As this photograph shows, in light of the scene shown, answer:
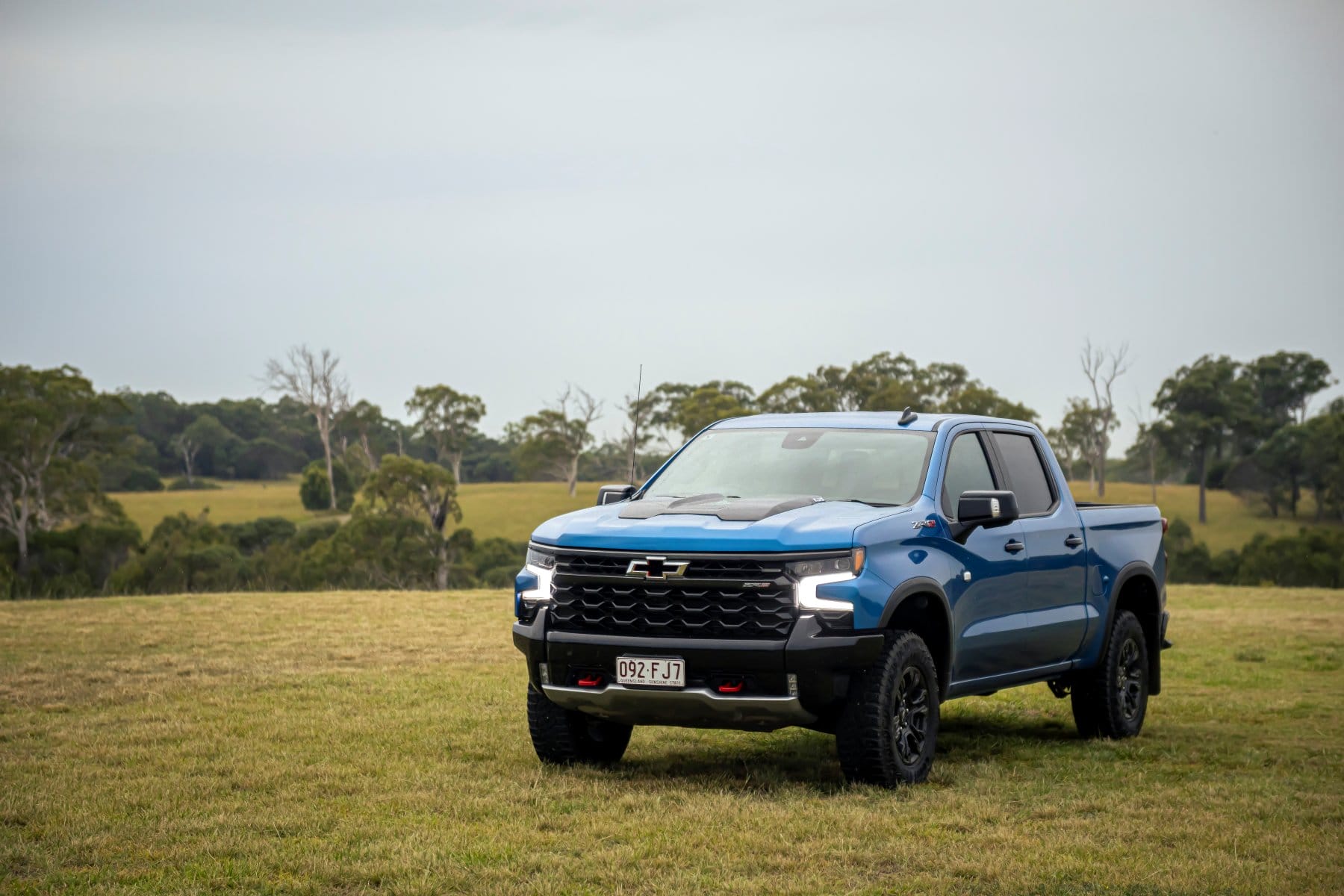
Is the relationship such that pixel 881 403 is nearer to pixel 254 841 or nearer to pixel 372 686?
pixel 372 686

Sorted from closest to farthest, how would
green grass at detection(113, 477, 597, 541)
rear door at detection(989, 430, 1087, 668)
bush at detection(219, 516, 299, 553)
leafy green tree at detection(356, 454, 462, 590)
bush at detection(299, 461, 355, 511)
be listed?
rear door at detection(989, 430, 1087, 668) < leafy green tree at detection(356, 454, 462, 590) < bush at detection(219, 516, 299, 553) < green grass at detection(113, 477, 597, 541) < bush at detection(299, 461, 355, 511)

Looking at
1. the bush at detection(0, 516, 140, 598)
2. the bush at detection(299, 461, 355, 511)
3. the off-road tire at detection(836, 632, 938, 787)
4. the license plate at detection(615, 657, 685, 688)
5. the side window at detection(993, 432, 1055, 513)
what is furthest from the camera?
the bush at detection(299, 461, 355, 511)

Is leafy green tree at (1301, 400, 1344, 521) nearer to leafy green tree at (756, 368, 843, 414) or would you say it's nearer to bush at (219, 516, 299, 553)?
leafy green tree at (756, 368, 843, 414)

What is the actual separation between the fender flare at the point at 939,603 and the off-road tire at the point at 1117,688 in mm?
2121

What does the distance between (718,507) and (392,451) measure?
298 ft

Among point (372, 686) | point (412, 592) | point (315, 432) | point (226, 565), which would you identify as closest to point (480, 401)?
point (315, 432)

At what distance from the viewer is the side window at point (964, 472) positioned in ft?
27.7

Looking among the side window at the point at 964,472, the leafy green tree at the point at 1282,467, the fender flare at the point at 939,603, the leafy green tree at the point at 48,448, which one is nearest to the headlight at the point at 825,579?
the fender flare at the point at 939,603

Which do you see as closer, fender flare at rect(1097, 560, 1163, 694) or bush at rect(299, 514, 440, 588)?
fender flare at rect(1097, 560, 1163, 694)

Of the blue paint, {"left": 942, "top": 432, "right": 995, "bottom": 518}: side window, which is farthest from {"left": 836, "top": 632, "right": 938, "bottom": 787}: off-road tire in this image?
{"left": 942, "top": 432, "right": 995, "bottom": 518}: side window

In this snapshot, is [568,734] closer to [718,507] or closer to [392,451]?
[718,507]

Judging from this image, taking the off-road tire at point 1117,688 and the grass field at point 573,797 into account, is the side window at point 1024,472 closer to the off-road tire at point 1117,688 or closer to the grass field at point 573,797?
the off-road tire at point 1117,688

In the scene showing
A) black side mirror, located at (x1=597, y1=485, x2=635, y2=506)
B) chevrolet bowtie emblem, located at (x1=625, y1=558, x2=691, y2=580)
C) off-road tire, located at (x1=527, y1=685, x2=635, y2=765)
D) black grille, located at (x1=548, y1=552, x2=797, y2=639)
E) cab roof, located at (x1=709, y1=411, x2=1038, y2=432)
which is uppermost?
cab roof, located at (x1=709, y1=411, x2=1038, y2=432)

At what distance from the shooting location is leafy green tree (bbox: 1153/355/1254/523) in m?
88.4
